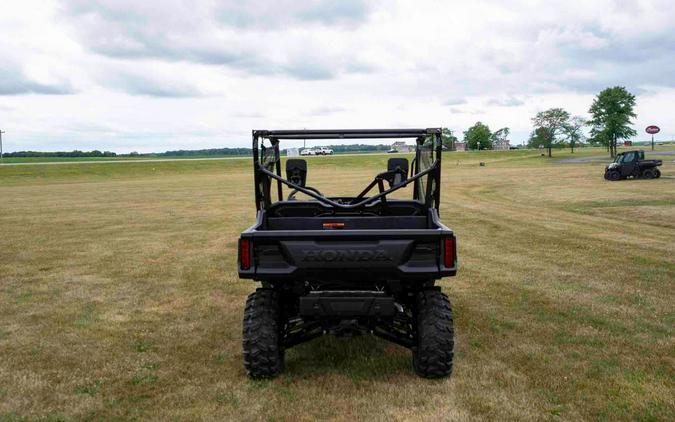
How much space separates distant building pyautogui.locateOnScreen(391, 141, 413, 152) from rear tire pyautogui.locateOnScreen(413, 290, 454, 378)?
6.53ft

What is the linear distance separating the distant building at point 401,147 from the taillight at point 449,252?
1.82m

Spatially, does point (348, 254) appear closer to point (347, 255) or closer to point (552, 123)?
point (347, 255)

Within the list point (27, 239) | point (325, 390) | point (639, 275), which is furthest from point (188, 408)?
point (27, 239)

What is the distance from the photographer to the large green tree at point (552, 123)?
80.4 m

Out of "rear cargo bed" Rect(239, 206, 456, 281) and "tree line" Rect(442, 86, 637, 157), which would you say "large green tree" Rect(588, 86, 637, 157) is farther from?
"rear cargo bed" Rect(239, 206, 456, 281)

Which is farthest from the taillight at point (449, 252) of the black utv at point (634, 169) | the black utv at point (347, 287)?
the black utv at point (634, 169)

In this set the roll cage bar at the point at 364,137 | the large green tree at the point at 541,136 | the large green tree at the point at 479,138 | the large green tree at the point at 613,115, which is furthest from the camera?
the large green tree at the point at 479,138

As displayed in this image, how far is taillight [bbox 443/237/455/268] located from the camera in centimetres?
477

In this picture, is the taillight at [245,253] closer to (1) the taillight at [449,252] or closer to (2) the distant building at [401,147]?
(1) the taillight at [449,252]

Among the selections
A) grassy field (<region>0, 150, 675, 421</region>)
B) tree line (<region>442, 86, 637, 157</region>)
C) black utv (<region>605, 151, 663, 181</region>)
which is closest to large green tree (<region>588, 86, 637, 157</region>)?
tree line (<region>442, 86, 637, 157</region>)

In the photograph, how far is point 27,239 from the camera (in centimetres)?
1389

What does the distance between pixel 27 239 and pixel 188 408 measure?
441 inches

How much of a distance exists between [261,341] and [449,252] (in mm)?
1660

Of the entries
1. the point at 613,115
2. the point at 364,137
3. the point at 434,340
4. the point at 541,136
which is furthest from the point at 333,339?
the point at 541,136
